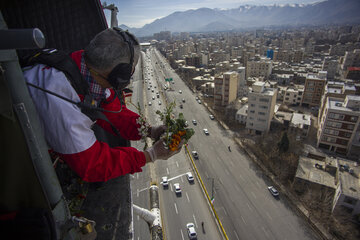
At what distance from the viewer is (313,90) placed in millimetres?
19703

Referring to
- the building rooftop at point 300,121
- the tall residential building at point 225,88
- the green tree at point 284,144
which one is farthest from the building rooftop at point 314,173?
the tall residential building at point 225,88

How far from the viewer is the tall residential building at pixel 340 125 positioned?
11523 mm

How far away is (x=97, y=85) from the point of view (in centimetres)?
142

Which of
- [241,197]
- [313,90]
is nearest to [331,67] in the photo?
[313,90]

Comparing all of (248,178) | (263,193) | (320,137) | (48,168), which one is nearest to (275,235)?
(263,193)

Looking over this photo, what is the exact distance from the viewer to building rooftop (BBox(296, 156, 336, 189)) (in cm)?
925

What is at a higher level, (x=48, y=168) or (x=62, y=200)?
(x=48, y=168)

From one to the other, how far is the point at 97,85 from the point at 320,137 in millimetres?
15327

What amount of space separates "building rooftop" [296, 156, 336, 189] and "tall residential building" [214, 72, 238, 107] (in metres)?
9.34

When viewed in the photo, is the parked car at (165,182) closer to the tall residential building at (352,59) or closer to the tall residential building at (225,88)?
the tall residential building at (225,88)

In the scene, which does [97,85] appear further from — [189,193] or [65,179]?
[189,193]

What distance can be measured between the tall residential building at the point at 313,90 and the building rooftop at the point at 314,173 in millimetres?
11998

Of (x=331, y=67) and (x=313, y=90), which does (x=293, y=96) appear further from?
(x=331, y=67)

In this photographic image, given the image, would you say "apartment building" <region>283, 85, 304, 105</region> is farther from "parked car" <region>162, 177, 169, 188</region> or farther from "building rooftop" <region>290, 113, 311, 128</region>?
"parked car" <region>162, 177, 169, 188</region>
